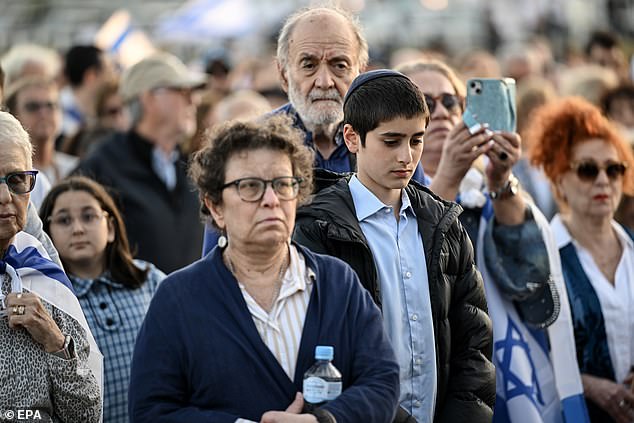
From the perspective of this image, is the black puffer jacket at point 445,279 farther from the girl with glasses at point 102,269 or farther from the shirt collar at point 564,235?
the shirt collar at point 564,235

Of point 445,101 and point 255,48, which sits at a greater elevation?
point 255,48

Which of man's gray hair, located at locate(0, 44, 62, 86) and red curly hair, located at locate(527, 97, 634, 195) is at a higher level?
man's gray hair, located at locate(0, 44, 62, 86)

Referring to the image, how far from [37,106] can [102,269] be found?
2.45m

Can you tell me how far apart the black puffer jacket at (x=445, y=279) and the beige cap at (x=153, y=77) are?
4110 millimetres

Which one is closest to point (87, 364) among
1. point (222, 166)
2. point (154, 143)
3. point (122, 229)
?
point (222, 166)

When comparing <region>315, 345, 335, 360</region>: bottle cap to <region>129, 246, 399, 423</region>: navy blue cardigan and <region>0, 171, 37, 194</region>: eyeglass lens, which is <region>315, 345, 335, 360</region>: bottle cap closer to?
<region>129, 246, 399, 423</region>: navy blue cardigan

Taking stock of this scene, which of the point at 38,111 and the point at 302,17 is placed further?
the point at 38,111

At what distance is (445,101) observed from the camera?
6.23m

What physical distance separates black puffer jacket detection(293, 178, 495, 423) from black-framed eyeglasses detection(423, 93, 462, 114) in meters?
1.28

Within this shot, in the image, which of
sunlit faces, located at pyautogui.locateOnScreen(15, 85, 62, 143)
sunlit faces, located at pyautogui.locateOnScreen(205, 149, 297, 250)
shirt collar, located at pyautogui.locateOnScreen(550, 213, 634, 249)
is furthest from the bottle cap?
sunlit faces, located at pyautogui.locateOnScreen(15, 85, 62, 143)

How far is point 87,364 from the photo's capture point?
469cm

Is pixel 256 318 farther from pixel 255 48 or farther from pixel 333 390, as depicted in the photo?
pixel 255 48

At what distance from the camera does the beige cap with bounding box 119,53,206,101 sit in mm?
8883

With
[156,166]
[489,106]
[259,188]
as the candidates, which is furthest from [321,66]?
[156,166]
